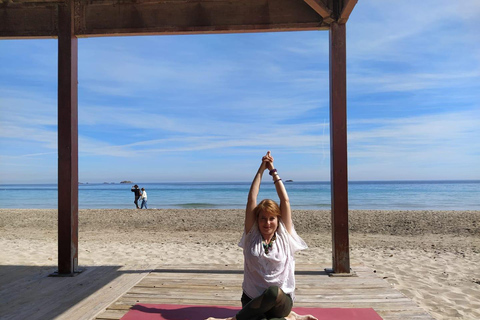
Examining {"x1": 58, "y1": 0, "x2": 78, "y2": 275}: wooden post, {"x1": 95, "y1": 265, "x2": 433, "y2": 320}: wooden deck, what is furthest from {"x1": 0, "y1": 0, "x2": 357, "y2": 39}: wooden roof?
{"x1": 95, "y1": 265, "x2": 433, "y2": 320}: wooden deck

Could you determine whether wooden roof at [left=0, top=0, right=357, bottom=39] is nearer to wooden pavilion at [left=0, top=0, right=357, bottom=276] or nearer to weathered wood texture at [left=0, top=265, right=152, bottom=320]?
wooden pavilion at [left=0, top=0, right=357, bottom=276]

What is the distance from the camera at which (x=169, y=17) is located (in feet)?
14.9

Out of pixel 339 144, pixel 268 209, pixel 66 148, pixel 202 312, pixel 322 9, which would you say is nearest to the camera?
pixel 268 209

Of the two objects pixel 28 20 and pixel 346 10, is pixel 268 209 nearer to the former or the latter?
pixel 346 10

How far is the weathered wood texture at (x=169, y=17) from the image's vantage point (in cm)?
445

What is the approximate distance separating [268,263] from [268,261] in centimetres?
2

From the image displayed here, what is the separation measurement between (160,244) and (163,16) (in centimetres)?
580

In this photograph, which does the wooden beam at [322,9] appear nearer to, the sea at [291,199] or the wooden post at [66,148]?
the wooden post at [66,148]

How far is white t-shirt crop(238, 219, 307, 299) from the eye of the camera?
95.9 inches

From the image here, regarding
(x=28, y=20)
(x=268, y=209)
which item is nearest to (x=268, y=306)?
(x=268, y=209)

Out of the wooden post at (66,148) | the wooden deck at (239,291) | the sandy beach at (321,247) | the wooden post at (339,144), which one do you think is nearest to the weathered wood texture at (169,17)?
the wooden post at (66,148)

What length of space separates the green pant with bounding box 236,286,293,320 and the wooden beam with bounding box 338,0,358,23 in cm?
305

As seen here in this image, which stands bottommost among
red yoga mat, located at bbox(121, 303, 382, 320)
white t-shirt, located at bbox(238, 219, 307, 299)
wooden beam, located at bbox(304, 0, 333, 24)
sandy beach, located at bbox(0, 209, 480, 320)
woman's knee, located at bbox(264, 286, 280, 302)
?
sandy beach, located at bbox(0, 209, 480, 320)

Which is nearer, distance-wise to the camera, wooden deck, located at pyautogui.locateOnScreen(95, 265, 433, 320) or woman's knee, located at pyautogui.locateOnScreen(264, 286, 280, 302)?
woman's knee, located at pyautogui.locateOnScreen(264, 286, 280, 302)
